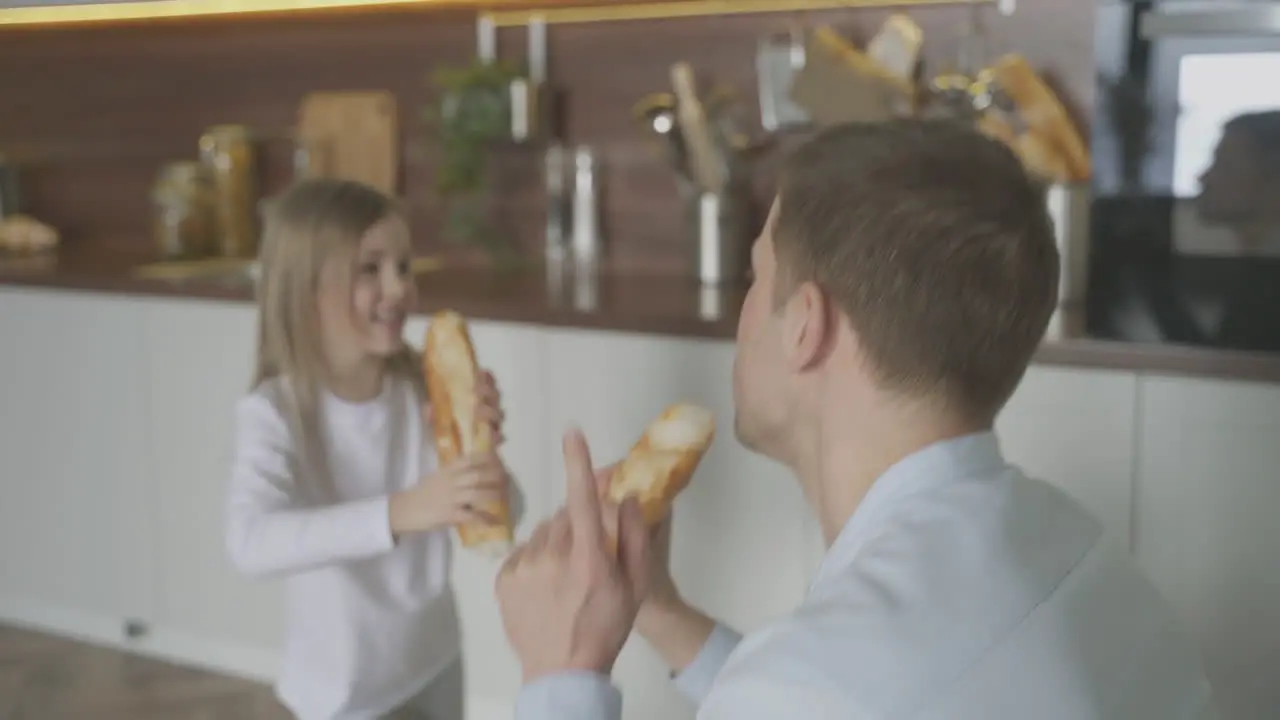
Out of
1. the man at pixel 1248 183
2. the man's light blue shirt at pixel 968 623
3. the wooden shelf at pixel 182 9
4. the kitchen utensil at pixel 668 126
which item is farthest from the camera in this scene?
the wooden shelf at pixel 182 9

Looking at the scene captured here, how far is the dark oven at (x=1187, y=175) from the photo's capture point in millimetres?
1758

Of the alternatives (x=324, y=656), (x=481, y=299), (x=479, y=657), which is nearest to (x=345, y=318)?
(x=324, y=656)

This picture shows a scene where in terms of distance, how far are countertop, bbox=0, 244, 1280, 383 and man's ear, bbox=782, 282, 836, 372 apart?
0.93 metres

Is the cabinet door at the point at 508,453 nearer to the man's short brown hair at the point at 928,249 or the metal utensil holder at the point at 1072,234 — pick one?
the metal utensil holder at the point at 1072,234

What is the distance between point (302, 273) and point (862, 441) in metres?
0.93

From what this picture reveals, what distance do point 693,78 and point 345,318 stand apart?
1.11 meters

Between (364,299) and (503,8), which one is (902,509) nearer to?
(364,299)

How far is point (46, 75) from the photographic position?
349cm

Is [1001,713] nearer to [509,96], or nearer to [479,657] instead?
[479,657]

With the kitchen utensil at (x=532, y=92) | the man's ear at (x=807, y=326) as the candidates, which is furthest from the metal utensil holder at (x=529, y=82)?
the man's ear at (x=807, y=326)

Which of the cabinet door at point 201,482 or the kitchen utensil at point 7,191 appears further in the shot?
the kitchen utensil at point 7,191

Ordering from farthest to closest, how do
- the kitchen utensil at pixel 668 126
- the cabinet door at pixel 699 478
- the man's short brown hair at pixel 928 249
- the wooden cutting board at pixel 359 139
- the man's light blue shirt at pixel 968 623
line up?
the wooden cutting board at pixel 359 139
the kitchen utensil at pixel 668 126
the cabinet door at pixel 699 478
the man's short brown hair at pixel 928 249
the man's light blue shirt at pixel 968 623

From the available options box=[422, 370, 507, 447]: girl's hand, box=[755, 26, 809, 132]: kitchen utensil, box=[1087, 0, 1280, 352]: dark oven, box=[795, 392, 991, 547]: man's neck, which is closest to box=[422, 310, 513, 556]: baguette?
box=[422, 370, 507, 447]: girl's hand

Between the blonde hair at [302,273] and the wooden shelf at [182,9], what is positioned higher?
the wooden shelf at [182,9]
